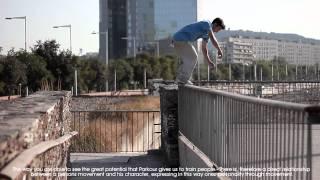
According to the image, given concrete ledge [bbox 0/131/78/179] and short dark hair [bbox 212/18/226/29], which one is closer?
concrete ledge [bbox 0/131/78/179]

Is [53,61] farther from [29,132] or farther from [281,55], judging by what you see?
[281,55]

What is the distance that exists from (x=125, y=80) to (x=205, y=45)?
6766cm

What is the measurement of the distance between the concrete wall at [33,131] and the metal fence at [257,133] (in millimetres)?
1975

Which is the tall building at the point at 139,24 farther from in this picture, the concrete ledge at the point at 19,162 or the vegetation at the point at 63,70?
the concrete ledge at the point at 19,162

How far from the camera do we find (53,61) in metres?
54.6

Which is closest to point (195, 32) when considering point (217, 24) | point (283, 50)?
point (217, 24)

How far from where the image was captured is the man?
10.5 metres

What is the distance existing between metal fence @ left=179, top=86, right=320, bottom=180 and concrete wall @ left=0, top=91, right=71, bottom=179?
1975 mm

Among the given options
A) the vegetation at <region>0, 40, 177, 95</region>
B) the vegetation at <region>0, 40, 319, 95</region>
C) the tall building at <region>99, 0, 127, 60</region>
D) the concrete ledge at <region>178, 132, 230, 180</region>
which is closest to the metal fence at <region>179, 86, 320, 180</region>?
the concrete ledge at <region>178, 132, 230, 180</region>

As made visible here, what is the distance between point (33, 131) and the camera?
18.0ft

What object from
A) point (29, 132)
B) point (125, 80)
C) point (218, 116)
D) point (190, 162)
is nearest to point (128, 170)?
point (190, 162)

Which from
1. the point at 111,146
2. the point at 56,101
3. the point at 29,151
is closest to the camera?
the point at 29,151

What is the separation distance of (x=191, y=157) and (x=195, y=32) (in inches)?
105

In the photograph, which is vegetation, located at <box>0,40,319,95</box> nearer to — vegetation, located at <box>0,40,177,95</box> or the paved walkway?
vegetation, located at <box>0,40,177,95</box>
